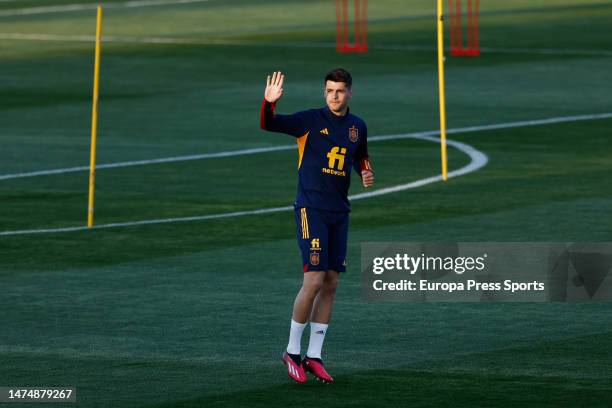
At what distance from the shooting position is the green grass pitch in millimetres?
12344

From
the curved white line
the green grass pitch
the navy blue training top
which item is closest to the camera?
the navy blue training top

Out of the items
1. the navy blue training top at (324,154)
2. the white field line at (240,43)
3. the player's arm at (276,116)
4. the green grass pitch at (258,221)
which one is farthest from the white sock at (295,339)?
the white field line at (240,43)

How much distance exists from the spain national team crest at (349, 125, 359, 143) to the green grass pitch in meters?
1.67

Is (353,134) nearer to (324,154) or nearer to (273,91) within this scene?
(324,154)

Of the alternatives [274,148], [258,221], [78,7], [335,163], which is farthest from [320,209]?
[78,7]

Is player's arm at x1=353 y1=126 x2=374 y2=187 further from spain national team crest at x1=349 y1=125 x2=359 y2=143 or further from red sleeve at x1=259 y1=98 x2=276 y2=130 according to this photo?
red sleeve at x1=259 y1=98 x2=276 y2=130

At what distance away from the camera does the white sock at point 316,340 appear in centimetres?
1227

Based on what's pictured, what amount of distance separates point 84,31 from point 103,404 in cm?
3600

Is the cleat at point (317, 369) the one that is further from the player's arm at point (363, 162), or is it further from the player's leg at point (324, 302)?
the player's arm at point (363, 162)

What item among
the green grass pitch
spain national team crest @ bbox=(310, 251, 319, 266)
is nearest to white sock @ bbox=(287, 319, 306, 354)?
the green grass pitch

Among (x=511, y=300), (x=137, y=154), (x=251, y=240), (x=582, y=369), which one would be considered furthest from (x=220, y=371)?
(x=137, y=154)

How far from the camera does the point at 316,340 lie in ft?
40.4

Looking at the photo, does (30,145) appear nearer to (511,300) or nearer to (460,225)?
(460,225)

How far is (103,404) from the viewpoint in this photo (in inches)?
452
